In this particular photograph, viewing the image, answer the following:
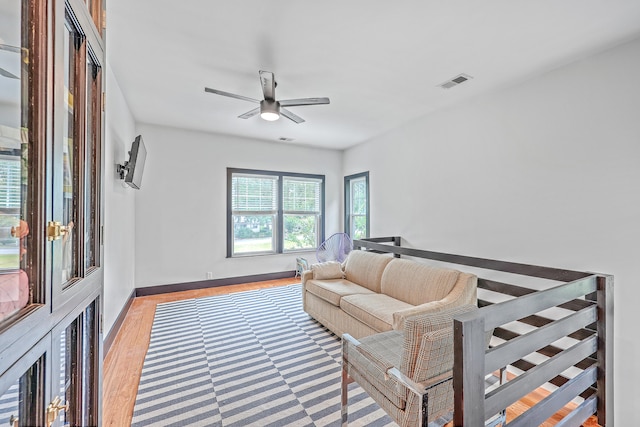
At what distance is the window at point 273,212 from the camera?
17.2 ft

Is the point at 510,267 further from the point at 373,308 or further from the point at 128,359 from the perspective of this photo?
the point at 128,359

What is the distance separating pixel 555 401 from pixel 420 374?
0.87 metres

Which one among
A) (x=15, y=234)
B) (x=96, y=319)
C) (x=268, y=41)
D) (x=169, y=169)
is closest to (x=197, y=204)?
(x=169, y=169)

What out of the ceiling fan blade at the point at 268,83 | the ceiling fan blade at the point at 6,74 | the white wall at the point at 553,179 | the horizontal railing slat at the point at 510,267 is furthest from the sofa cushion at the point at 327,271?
the ceiling fan blade at the point at 6,74

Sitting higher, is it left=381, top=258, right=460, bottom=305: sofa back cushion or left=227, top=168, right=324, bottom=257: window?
left=227, top=168, right=324, bottom=257: window

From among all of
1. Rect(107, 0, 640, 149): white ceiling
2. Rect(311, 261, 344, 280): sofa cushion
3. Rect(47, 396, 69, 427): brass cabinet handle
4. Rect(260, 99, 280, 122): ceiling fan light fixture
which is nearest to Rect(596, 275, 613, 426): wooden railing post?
Rect(107, 0, 640, 149): white ceiling

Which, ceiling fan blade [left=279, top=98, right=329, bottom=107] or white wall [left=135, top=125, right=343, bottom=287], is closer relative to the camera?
ceiling fan blade [left=279, top=98, right=329, bottom=107]

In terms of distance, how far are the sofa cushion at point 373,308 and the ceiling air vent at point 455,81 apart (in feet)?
7.60

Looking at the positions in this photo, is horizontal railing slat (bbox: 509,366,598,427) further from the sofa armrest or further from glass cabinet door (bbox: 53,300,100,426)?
glass cabinet door (bbox: 53,300,100,426)

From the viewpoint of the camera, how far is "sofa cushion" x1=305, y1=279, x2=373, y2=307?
3.10 metres

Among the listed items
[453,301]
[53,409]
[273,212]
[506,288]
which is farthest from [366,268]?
[53,409]

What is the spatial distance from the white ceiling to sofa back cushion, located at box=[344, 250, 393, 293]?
1943 millimetres

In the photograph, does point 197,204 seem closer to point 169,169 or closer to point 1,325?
point 169,169

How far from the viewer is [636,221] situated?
2.09m
